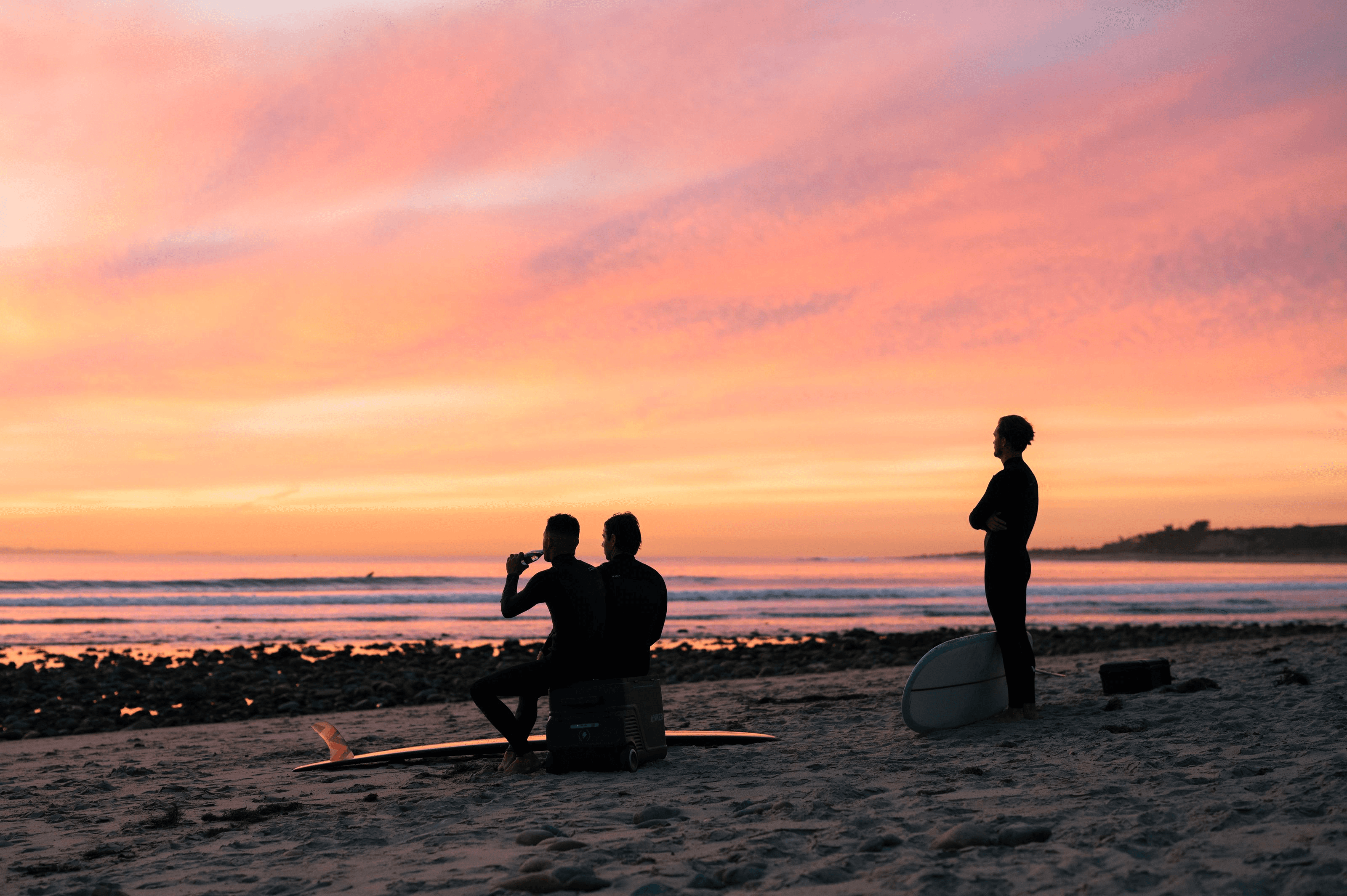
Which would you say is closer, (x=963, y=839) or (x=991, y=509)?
(x=963, y=839)

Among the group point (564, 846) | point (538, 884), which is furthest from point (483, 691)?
point (538, 884)

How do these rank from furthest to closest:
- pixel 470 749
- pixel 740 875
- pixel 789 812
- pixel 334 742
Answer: pixel 334 742
pixel 470 749
pixel 789 812
pixel 740 875

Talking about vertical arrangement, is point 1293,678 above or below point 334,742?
above

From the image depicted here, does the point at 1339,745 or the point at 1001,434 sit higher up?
the point at 1001,434

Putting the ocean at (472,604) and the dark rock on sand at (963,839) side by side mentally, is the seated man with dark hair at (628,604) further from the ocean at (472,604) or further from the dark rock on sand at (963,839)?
the ocean at (472,604)

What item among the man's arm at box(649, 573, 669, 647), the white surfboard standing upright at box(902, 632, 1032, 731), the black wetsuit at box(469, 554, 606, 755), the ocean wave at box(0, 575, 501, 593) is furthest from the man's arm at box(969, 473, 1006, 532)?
the ocean wave at box(0, 575, 501, 593)

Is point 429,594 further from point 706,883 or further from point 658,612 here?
point 706,883

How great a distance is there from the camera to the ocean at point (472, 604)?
24719mm

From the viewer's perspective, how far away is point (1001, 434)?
7660 millimetres

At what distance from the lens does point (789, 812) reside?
5.15 meters

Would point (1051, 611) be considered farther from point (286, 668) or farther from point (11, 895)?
point (11, 895)

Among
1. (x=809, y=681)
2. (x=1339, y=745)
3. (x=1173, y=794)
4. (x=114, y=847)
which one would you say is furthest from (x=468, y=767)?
(x=809, y=681)

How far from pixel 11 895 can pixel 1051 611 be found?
33.6 meters

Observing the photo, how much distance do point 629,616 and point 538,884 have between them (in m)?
2.91
